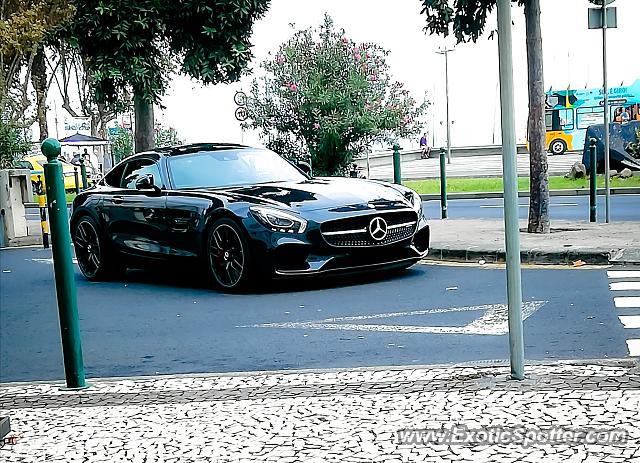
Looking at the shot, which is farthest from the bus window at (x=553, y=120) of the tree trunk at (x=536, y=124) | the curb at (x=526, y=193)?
the tree trunk at (x=536, y=124)

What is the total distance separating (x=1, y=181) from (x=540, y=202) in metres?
8.94

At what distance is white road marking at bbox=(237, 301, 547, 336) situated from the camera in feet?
22.9

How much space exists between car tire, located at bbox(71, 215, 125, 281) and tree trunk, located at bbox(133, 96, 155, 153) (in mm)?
8134

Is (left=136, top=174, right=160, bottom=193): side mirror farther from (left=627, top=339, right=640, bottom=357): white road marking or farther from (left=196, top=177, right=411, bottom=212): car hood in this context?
(left=627, top=339, right=640, bottom=357): white road marking

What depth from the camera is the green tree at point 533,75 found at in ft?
42.3

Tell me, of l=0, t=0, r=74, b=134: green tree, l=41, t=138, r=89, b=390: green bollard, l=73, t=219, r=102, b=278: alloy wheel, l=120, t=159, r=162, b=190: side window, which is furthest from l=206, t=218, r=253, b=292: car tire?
l=0, t=0, r=74, b=134: green tree

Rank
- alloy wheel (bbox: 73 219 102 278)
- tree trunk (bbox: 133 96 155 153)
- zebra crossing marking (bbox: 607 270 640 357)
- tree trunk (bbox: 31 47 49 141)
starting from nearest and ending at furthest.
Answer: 1. zebra crossing marking (bbox: 607 270 640 357)
2. alloy wheel (bbox: 73 219 102 278)
3. tree trunk (bbox: 133 96 155 153)
4. tree trunk (bbox: 31 47 49 141)

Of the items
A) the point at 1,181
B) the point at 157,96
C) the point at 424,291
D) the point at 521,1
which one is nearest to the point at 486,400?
the point at 424,291

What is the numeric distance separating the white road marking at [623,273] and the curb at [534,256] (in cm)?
53

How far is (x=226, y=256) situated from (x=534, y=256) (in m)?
3.22

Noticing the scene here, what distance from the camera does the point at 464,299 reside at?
838cm

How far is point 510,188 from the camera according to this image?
5.07m

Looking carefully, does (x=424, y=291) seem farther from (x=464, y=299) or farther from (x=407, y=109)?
(x=407, y=109)

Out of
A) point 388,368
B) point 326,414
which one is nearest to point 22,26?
point 388,368
